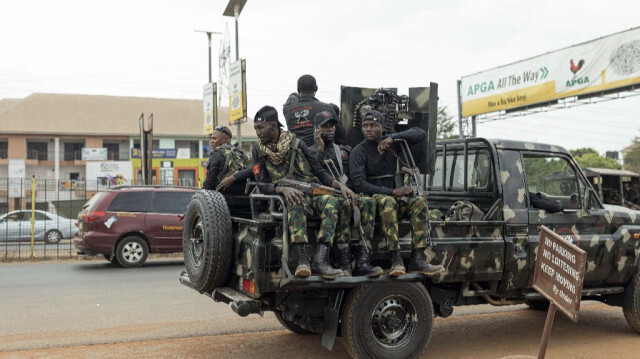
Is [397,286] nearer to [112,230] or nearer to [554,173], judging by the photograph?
[554,173]

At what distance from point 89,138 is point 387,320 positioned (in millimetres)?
46882

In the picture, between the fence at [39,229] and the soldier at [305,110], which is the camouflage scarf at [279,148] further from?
the fence at [39,229]

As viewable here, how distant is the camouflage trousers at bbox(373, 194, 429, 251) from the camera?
16.2 feet

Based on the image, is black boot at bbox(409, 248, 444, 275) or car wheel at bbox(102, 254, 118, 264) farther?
car wheel at bbox(102, 254, 118, 264)

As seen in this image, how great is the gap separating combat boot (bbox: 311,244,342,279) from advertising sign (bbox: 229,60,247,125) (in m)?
12.8

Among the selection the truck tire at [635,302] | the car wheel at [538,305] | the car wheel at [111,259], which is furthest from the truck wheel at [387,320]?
the car wheel at [111,259]

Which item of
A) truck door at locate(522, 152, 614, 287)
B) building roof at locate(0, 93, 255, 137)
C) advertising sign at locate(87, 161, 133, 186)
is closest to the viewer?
truck door at locate(522, 152, 614, 287)

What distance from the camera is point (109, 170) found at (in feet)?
149

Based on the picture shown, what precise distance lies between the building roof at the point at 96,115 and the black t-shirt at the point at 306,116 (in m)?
43.7

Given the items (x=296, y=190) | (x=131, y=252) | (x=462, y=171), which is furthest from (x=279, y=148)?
(x=131, y=252)

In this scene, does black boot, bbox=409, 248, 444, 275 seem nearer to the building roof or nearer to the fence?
the fence

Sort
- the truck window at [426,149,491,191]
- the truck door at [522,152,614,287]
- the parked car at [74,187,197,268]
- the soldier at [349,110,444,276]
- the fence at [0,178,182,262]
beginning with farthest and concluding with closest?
the fence at [0,178,182,262] → the parked car at [74,187,197,268] → the truck window at [426,149,491,191] → the truck door at [522,152,614,287] → the soldier at [349,110,444,276]

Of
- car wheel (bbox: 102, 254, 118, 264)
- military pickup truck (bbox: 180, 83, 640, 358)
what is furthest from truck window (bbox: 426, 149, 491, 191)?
car wheel (bbox: 102, 254, 118, 264)

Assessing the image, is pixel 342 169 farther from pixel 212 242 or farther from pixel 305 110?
pixel 212 242
